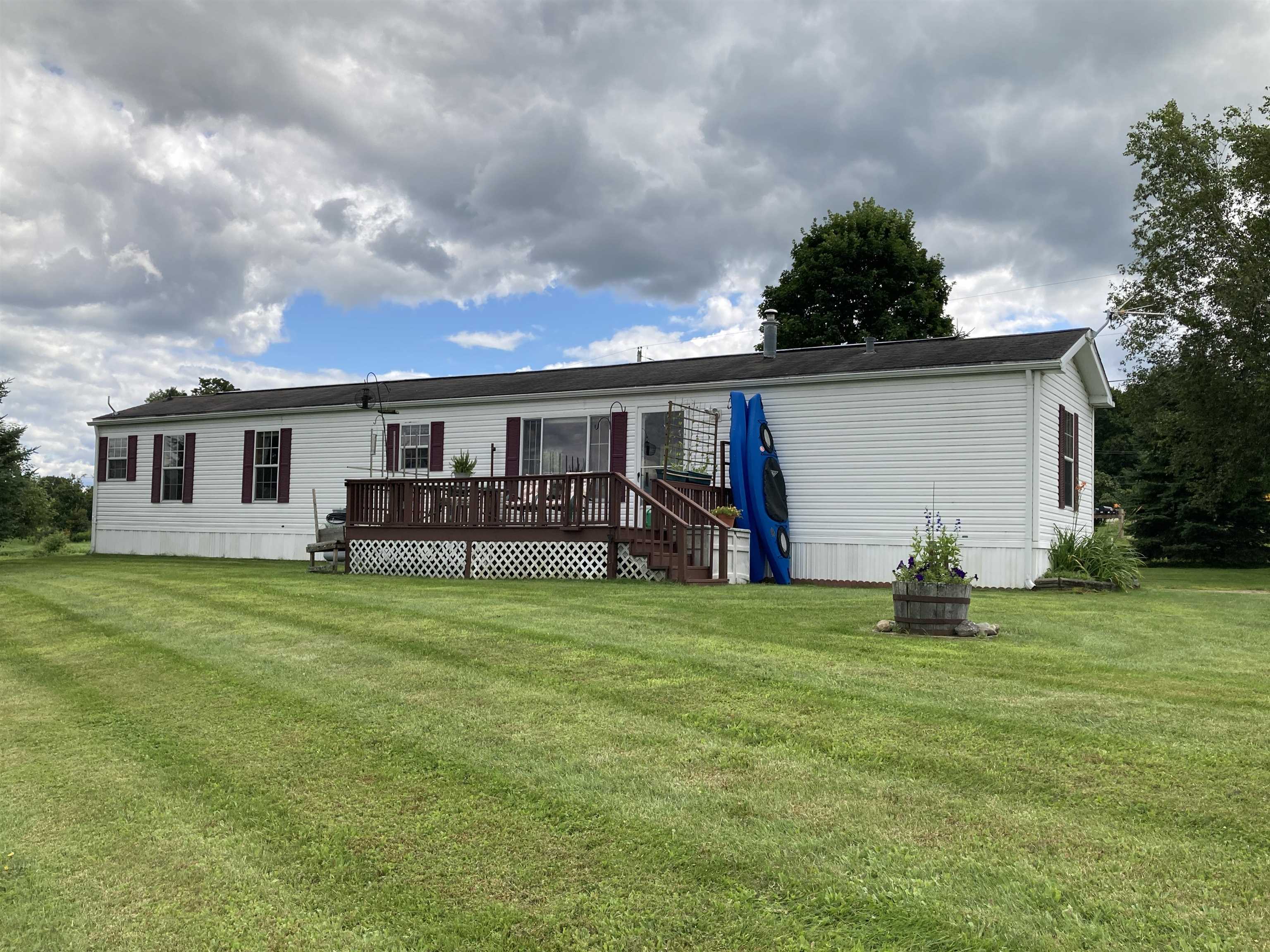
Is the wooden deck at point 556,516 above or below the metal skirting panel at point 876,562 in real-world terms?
above

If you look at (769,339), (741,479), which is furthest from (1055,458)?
(769,339)

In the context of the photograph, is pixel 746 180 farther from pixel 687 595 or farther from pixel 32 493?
pixel 32 493

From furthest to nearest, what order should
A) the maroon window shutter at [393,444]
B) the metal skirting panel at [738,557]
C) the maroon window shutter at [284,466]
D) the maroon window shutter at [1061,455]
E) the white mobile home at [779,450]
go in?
Result: the maroon window shutter at [284,466], the maroon window shutter at [393,444], the maroon window shutter at [1061,455], the white mobile home at [779,450], the metal skirting panel at [738,557]

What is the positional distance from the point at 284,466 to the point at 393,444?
3.02 metres

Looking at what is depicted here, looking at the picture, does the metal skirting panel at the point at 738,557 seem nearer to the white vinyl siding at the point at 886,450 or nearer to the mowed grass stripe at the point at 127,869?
the white vinyl siding at the point at 886,450

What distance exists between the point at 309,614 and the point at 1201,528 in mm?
26185

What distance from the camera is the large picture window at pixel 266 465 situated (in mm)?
21719

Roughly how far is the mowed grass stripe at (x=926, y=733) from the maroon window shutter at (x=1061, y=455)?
1116cm

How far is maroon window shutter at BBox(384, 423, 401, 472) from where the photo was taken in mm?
20234

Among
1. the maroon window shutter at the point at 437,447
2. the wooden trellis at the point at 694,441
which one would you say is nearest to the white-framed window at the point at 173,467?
the maroon window shutter at the point at 437,447

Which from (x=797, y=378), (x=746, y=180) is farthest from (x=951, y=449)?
(x=746, y=180)

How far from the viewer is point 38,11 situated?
1259 centimetres

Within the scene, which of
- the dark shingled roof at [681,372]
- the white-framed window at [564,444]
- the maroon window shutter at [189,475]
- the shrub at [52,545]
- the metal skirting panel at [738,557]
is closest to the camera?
the metal skirting panel at [738,557]

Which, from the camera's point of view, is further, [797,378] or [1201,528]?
[1201,528]
